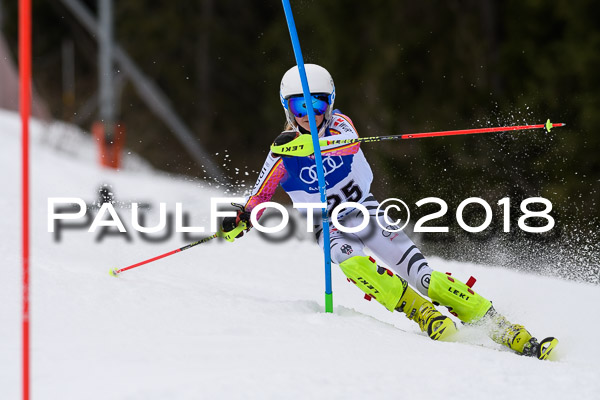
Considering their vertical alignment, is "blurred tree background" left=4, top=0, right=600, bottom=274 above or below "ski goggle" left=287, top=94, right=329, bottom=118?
above

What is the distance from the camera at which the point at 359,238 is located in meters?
4.10

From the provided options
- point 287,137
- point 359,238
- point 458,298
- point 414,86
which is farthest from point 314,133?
point 414,86

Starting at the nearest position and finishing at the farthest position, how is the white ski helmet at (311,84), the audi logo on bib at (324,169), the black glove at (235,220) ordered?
the white ski helmet at (311,84)
the audi logo on bib at (324,169)
the black glove at (235,220)

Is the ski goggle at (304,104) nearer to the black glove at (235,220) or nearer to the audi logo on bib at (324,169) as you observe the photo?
the audi logo on bib at (324,169)

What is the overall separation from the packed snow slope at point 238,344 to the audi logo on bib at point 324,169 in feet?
2.12

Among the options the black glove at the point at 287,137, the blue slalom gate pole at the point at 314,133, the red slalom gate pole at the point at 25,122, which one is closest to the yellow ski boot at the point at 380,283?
the blue slalom gate pole at the point at 314,133

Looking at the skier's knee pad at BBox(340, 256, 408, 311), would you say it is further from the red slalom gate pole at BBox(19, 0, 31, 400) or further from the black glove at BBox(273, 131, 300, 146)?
the red slalom gate pole at BBox(19, 0, 31, 400)

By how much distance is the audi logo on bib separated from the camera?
13.2ft

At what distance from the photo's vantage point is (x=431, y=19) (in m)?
15.1

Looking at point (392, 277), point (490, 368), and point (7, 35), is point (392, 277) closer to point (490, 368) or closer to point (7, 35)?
point (490, 368)

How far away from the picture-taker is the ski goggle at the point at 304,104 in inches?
155

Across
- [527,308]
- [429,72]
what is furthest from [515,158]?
[527,308]

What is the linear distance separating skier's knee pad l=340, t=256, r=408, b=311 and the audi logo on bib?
19.8 inches

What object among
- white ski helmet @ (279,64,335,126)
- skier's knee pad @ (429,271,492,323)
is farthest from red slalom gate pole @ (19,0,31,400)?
skier's knee pad @ (429,271,492,323)
